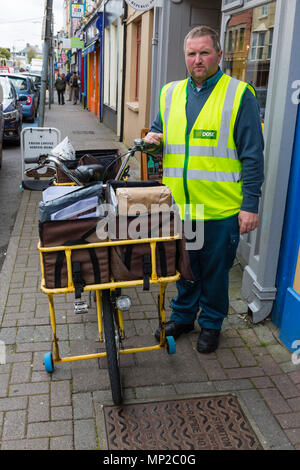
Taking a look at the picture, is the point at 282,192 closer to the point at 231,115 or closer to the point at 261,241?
the point at 261,241

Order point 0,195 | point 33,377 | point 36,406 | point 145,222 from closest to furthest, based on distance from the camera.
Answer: point 145,222 < point 36,406 < point 33,377 < point 0,195

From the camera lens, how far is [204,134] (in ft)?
10.4

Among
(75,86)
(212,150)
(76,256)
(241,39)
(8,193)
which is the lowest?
(8,193)

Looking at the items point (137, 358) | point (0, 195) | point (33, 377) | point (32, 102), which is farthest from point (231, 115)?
point (32, 102)

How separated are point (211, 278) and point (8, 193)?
5741 mm

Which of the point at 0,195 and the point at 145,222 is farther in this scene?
the point at 0,195

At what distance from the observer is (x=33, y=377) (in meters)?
3.29

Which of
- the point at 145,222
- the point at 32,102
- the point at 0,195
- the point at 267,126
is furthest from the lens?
the point at 32,102

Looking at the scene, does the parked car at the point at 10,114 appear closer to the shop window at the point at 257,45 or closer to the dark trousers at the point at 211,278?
the shop window at the point at 257,45

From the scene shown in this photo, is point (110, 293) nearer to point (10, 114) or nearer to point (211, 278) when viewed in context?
point (211, 278)

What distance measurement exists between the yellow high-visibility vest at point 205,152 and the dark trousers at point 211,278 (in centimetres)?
12

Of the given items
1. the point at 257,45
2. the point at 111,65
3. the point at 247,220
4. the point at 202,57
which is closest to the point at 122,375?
the point at 247,220

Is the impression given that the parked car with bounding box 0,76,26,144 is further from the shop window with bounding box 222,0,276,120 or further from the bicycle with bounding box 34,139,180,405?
the bicycle with bounding box 34,139,180,405

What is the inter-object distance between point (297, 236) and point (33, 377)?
2.14 meters
